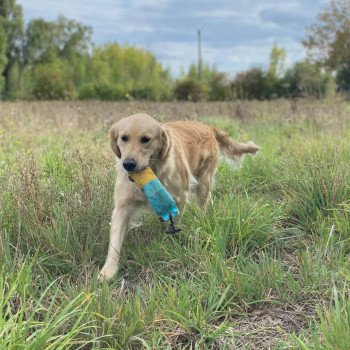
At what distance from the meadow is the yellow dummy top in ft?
1.26

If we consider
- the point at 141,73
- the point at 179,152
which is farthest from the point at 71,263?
the point at 141,73

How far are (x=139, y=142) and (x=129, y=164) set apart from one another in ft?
0.88

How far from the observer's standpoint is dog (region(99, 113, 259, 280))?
3.41 meters

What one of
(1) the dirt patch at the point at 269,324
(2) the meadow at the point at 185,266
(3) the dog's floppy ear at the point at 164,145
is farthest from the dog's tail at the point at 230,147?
(1) the dirt patch at the point at 269,324

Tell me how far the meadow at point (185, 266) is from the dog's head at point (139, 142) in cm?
42

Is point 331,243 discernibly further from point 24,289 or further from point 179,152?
point 24,289

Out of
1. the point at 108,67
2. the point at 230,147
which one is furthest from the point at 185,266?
the point at 108,67

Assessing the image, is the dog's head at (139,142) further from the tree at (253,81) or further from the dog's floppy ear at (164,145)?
the tree at (253,81)

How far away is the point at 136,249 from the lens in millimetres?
3365

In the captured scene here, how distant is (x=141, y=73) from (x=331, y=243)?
49.0m

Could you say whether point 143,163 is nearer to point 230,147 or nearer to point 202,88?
point 230,147

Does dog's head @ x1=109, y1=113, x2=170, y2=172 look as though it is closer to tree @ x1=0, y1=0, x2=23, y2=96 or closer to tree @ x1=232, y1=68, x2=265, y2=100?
tree @ x1=232, y1=68, x2=265, y2=100

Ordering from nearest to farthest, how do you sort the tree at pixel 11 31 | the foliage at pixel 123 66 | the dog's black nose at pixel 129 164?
the dog's black nose at pixel 129 164
the tree at pixel 11 31
the foliage at pixel 123 66

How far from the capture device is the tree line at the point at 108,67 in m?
30.7
